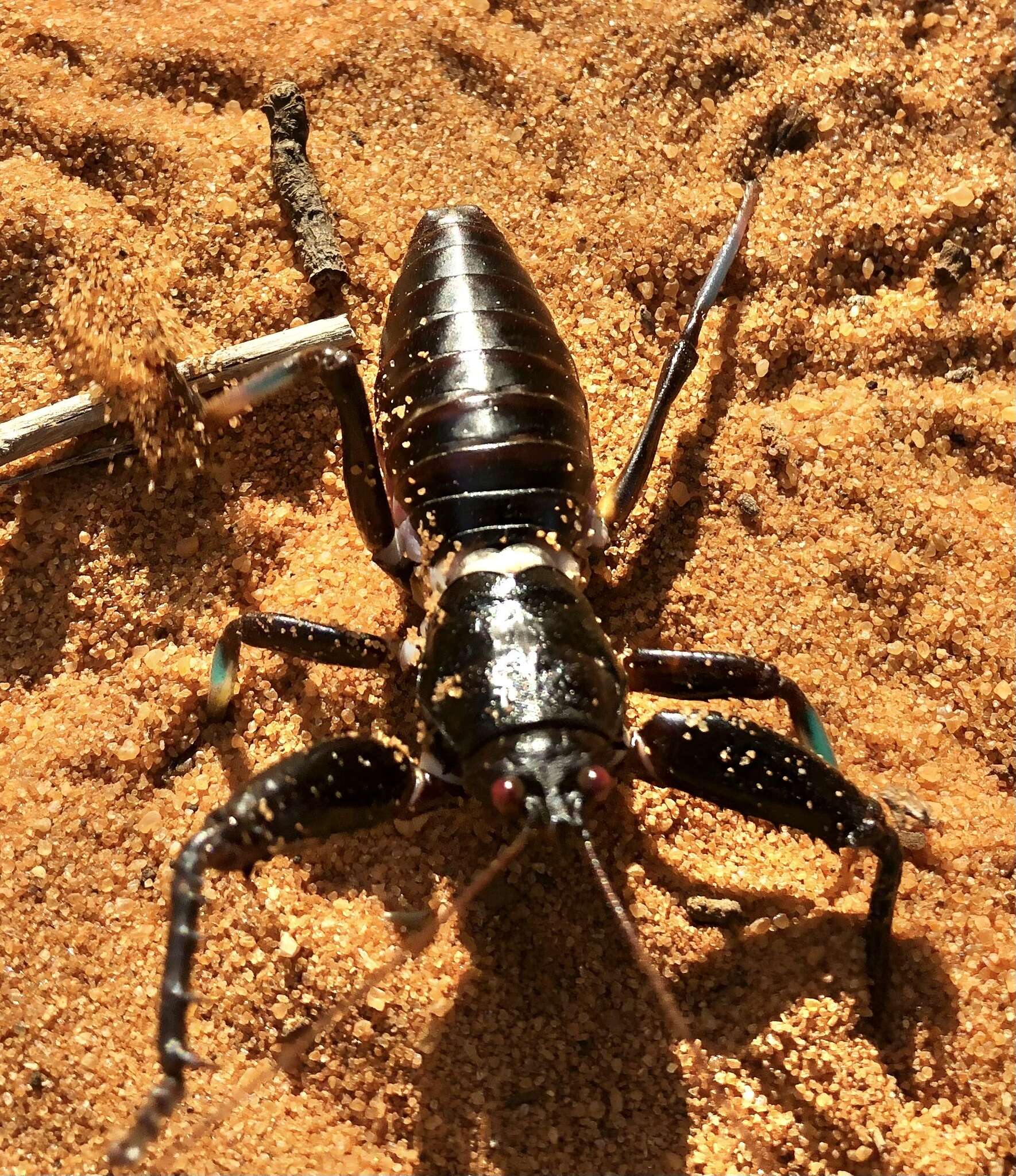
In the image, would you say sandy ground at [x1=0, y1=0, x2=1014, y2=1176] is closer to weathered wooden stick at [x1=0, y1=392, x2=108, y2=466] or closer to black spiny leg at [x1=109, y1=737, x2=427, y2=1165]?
weathered wooden stick at [x1=0, y1=392, x2=108, y2=466]

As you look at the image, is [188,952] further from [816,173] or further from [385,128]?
[816,173]

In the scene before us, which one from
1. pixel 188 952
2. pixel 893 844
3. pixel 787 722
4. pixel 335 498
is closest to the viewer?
pixel 188 952

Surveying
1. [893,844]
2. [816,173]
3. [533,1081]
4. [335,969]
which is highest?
[816,173]

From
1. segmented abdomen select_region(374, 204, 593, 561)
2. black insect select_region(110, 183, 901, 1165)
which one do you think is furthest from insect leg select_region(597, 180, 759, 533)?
segmented abdomen select_region(374, 204, 593, 561)

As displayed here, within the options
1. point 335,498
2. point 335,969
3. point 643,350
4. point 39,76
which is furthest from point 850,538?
point 39,76

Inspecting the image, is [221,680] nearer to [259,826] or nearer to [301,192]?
[259,826]

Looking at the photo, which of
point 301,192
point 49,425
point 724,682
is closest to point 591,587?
point 724,682
